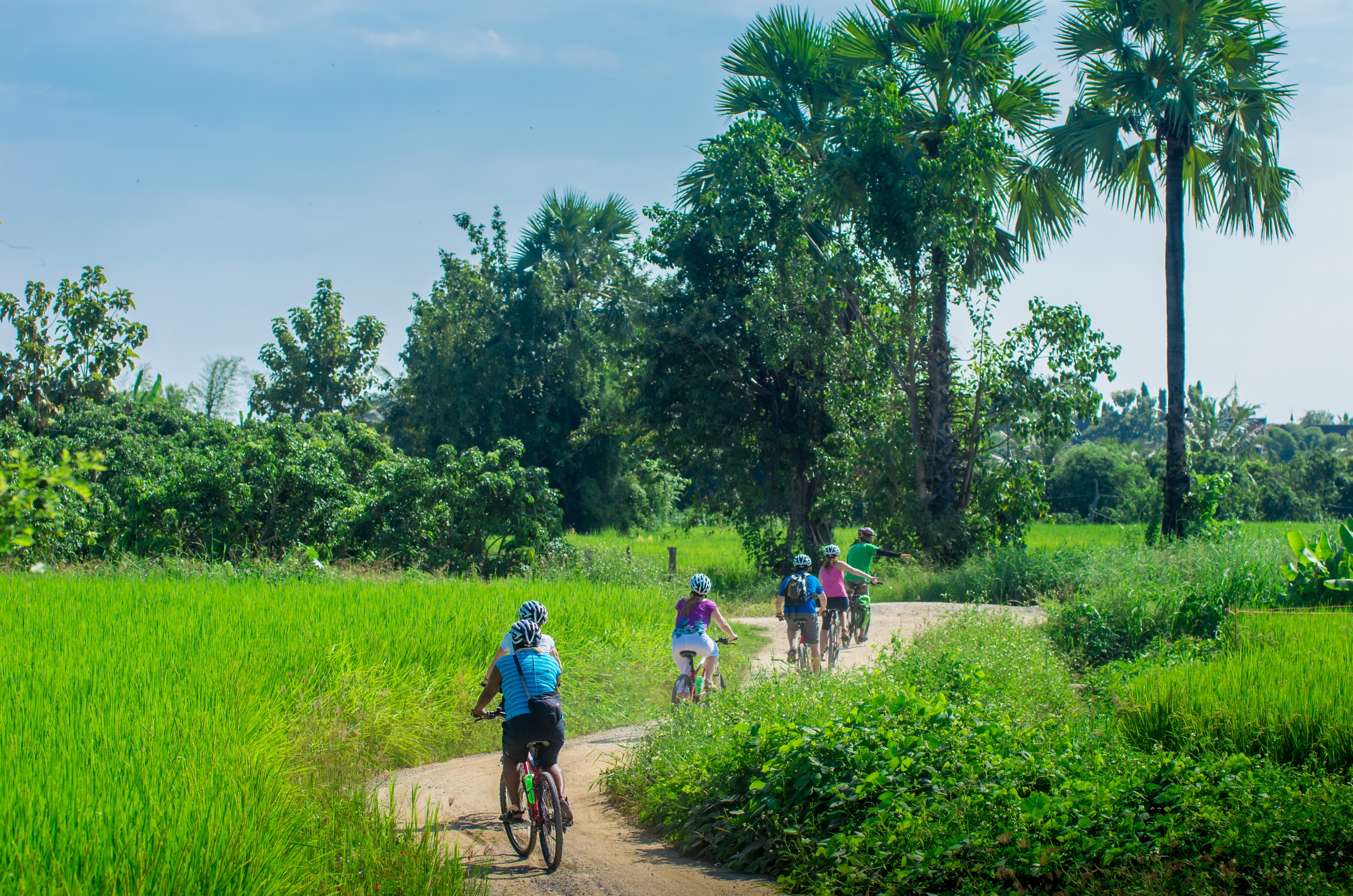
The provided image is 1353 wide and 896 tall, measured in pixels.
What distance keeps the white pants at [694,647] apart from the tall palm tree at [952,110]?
1610 centimetres

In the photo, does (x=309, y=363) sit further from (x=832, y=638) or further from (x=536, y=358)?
(x=832, y=638)

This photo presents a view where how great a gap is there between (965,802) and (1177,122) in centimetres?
1960

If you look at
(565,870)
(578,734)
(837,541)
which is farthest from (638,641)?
(837,541)

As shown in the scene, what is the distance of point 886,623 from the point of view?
18078mm

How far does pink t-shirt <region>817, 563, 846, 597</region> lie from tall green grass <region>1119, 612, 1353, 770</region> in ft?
16.0

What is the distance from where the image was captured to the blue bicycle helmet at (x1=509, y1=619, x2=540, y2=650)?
6.96 metres

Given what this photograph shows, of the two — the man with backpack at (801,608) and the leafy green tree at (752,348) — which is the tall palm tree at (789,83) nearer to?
the leafy green tree at (752,348)

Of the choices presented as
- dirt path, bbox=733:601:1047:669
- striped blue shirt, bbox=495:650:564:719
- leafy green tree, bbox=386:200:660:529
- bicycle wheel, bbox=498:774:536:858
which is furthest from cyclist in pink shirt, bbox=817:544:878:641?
leafy green tree, bbox=386:200:660:529

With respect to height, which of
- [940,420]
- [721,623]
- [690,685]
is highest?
[940,420]

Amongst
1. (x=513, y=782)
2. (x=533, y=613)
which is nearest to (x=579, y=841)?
(x=513, y=782)

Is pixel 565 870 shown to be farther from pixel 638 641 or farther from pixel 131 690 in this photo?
pixel 638 641

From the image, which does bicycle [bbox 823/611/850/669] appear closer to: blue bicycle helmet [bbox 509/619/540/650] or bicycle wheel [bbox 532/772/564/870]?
blue bicycle helmet [bbox 509/619/540/650]

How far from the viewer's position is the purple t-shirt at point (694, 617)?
9.70 metres

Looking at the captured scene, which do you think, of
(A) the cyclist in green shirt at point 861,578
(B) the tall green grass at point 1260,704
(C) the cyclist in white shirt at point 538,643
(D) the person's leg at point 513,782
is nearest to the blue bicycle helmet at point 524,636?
(C) the cyclist in white shirt at point 538,643
